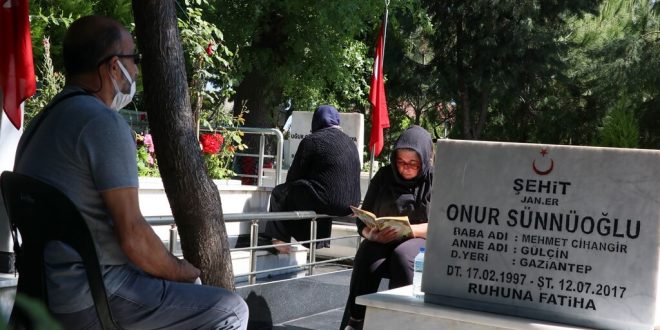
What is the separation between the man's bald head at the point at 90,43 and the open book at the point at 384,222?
2828 mm

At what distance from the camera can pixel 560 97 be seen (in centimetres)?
3525

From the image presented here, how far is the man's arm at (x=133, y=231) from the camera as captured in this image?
9.98 ft

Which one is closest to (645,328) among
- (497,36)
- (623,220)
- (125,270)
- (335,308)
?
(623,220)

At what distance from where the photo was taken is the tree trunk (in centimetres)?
475

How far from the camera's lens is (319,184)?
865 cm

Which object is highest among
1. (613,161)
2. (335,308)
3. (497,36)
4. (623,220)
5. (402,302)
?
(497,36)

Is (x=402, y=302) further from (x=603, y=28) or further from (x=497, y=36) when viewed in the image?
(x=603, y=28)

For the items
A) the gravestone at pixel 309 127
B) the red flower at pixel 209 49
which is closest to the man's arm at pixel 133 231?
the red flower at pixel 209 49

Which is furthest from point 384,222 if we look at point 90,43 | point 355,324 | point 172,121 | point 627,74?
point 627,74

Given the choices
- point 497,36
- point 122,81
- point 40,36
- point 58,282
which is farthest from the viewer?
point 497,36

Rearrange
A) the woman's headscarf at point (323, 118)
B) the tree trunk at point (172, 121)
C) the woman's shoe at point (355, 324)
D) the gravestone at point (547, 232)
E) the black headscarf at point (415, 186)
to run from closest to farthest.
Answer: the gravestone at point (547, 232) < the tree trunk at point (172, 121) < the woman's shoe at point (355, 324) < the black headscarf at point (415, 186) < the woman's headscarf at point (323, 118)

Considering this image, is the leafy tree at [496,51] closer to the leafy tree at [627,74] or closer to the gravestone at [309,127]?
the leafy tree at [627,74]

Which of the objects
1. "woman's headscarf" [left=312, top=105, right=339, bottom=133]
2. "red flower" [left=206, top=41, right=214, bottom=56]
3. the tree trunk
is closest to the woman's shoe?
the tree trunk

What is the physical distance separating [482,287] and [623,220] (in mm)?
589
